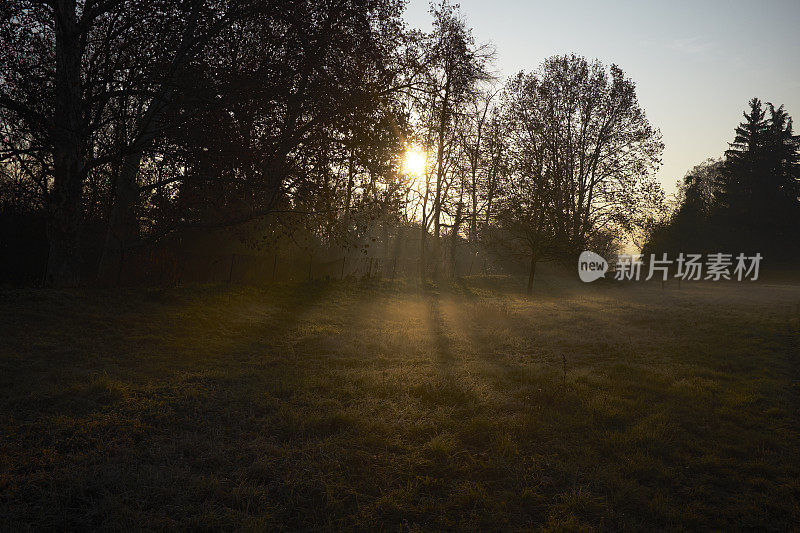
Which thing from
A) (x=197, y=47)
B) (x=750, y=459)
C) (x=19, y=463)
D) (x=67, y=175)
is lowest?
(x=19, y=463)

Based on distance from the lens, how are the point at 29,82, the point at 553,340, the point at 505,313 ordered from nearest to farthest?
1. the point at 29,82
2. the point at 553,340
3. the point at 505,313

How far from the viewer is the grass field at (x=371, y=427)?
151 inches

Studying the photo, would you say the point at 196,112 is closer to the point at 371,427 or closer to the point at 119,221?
the point at 119,221

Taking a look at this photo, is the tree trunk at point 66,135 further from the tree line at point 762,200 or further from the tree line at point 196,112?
the tree line at point 762,200

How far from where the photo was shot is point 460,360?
930 cm

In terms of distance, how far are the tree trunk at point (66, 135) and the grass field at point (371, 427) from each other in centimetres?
164

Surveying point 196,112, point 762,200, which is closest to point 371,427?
point 196,112

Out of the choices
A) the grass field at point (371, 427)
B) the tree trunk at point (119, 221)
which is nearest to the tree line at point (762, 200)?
the grass field at point (371, 427)

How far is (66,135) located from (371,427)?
8977mm

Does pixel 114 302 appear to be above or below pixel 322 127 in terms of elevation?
below

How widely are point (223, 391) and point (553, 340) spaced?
8.13 metres

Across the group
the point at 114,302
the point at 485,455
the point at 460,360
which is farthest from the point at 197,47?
the point at 485,455

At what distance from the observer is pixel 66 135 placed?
9523 millimetres

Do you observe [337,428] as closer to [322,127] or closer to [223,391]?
[223,391]
